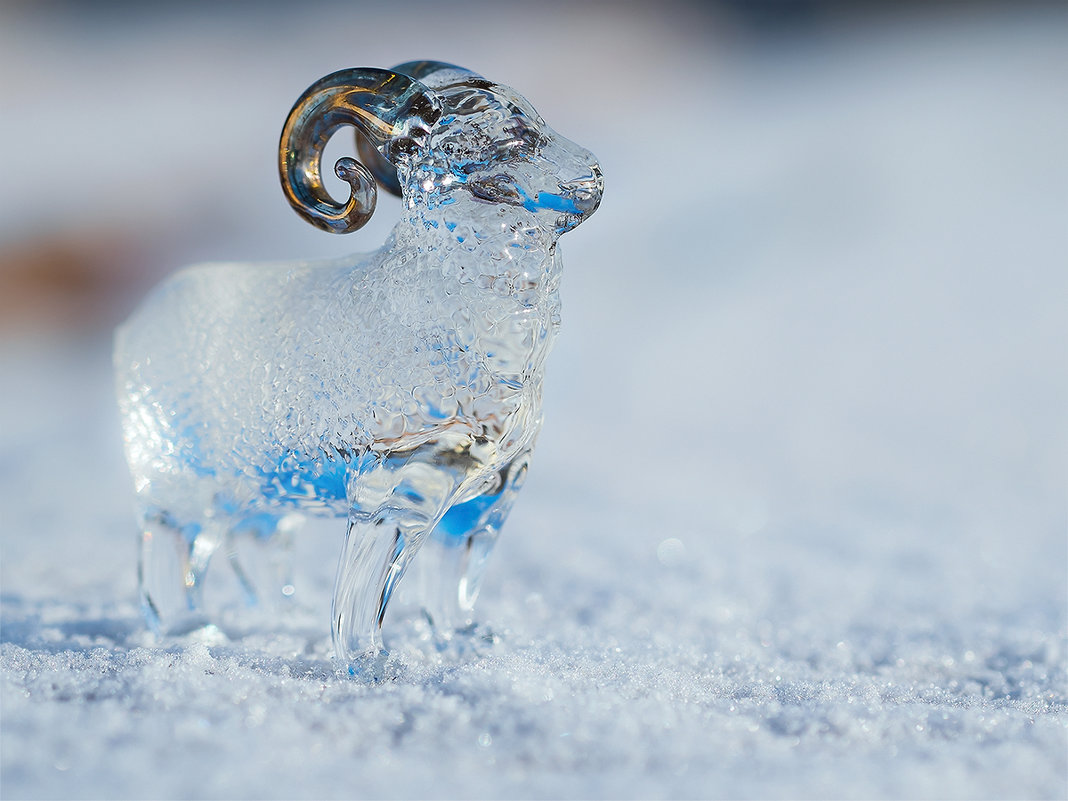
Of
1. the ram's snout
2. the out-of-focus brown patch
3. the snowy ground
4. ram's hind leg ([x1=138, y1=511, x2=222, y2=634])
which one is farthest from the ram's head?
the out-of-focus brown patch

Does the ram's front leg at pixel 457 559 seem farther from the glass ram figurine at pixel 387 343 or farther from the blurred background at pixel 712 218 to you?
the blurred background at pixel 712 218

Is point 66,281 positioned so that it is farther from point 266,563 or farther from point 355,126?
point 355,126

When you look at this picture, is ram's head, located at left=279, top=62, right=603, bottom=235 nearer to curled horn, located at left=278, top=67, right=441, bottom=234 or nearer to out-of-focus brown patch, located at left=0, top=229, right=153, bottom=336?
curled horn, located at left=278, top=67, right=441, bottom=234

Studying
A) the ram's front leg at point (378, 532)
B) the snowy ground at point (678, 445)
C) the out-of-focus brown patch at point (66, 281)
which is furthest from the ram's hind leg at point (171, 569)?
the out-of-focus brown patch at point (66, 281)

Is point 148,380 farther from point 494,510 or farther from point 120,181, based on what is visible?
point 120,181

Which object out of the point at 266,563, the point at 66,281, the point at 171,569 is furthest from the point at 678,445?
the point at 66,281

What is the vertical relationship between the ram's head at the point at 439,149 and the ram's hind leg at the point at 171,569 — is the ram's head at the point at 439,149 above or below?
above

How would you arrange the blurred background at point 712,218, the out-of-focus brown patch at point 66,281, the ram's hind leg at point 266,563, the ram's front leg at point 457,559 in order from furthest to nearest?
the out-of-focus brown patch at point 66,281 → the blurred background at point 712,218 → the ram's hind leg at point 266,563 → the ram's front leg at point 457,559
